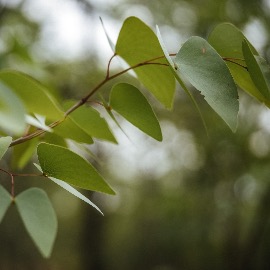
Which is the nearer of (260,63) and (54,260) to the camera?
(260,63)

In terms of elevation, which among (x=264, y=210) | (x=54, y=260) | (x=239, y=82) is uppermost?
(x=239, y=82)

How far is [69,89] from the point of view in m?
3.45

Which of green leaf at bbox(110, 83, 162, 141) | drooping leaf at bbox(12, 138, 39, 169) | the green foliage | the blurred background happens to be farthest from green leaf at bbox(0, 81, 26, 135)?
the blurred background

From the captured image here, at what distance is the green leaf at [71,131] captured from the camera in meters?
0.38

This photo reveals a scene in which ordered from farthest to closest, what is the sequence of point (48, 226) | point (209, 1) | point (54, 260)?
point (54, 260)
point (209, 1)
point (48, 226)

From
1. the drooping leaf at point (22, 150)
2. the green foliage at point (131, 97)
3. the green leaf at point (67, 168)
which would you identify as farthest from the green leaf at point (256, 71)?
the drooping leaf at point (22, 150)

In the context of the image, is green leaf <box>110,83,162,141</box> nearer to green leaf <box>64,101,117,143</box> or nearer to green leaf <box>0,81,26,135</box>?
green leaf <box>64,101,117,143</box>

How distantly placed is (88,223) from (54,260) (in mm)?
3603

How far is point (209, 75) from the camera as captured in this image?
0.29 m

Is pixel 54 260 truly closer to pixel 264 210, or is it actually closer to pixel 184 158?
pixel 184 158

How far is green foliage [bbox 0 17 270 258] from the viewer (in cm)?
27

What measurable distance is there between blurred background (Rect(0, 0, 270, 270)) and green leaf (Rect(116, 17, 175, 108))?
28 centimetres

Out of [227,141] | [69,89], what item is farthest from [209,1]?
[69,89]

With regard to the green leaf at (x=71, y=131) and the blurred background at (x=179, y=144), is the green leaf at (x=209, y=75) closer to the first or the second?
the green leaf at (x=71, y=131)
